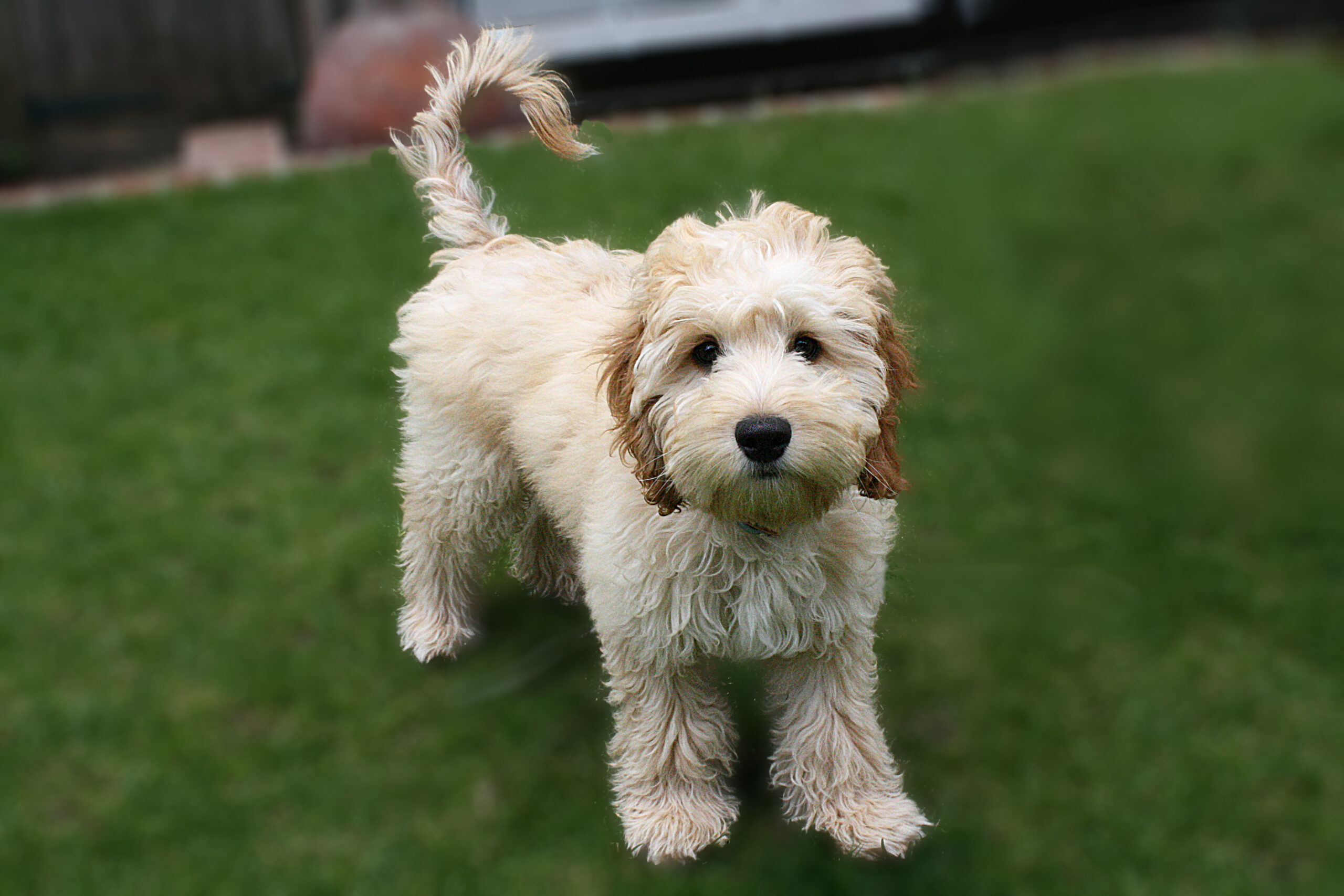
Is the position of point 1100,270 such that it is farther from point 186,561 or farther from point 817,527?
point 186,561

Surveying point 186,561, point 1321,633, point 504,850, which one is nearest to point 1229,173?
point 1321,633

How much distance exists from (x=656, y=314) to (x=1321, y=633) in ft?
29.4

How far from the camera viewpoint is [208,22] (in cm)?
1377

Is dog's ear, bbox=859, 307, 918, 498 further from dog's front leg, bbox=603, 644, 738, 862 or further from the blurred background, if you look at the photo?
the blurred background

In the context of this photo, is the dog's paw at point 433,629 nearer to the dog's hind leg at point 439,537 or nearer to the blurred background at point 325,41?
the dog's hind leg at point 439,537

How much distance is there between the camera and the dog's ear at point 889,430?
1.85 m

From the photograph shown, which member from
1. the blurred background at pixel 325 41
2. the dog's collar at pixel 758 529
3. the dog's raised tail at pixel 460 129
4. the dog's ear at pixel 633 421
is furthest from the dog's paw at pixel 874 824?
the blurred background at pixel 325 41

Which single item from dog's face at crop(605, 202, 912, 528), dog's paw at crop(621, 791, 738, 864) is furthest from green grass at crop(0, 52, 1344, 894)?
dog's face at crop(605, 202, 912, 528)

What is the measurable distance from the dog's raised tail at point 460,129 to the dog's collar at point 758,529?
1.94 ft

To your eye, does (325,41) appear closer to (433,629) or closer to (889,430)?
(433,629)

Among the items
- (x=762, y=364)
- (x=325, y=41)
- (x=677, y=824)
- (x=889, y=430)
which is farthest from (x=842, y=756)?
(x=325, y=41)

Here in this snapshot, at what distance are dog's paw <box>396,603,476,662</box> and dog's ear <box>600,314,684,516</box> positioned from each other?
362mm

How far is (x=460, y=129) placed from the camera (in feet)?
6.82

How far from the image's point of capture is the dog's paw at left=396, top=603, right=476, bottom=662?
2.00m
